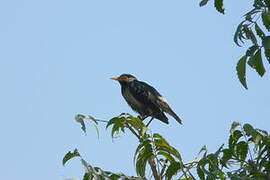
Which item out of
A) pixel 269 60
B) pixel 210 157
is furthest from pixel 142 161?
pixel 269 60

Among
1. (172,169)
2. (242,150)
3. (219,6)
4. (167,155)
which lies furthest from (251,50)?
(167,155)

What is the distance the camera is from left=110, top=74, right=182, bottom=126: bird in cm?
862

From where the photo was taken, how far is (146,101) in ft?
28.5

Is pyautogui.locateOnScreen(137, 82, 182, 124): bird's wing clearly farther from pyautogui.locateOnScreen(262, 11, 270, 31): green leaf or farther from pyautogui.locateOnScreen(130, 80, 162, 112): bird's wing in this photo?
pyautogui.locateOnScreen(262, 11, 270, 31): green leaf

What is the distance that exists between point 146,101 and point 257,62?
6005 millimetres

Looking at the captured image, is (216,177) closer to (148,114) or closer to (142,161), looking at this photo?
(142,161)

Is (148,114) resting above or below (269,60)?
above

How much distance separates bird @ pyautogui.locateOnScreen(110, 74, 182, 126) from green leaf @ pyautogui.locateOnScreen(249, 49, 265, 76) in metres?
5.62

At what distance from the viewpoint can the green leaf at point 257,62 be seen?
8.85ft

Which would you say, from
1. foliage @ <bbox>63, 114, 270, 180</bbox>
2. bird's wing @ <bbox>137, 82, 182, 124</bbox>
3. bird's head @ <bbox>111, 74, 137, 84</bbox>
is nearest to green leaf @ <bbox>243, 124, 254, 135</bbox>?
foliage @ <bbox>63, 114, 270, 180</bbox>

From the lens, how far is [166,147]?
3461mm

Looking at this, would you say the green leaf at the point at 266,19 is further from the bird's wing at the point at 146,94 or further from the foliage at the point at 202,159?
the bird's wing at the point at 146,94

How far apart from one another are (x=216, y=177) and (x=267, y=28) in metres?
0.79

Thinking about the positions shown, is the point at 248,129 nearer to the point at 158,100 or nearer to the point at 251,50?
the point at 251,50
